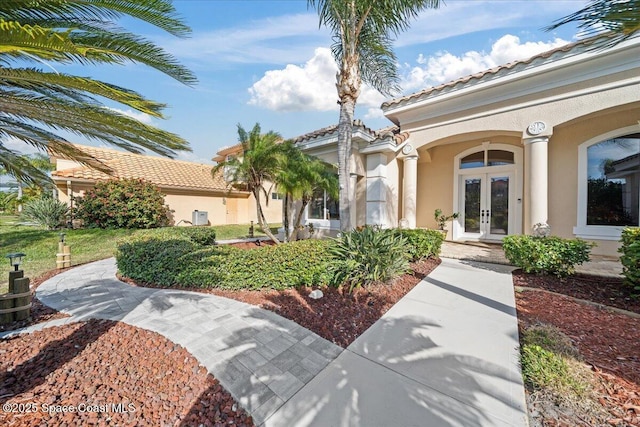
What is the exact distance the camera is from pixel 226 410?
2.37m

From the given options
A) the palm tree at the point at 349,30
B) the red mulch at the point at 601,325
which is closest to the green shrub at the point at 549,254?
the red mulch at the point at 601,325

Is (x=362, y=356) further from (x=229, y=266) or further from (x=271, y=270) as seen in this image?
(x=229, y=266)

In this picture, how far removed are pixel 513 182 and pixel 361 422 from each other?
1092 centimetres

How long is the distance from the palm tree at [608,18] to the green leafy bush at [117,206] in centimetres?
1570

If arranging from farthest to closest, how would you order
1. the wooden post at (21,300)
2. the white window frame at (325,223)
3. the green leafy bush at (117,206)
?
the green leafy bush at (117,206) < the white window frame at (325,223) < the wooden post at (21,300)

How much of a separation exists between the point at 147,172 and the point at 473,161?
18.7 meters

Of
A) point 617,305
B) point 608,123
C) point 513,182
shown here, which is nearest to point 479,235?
point 513,182

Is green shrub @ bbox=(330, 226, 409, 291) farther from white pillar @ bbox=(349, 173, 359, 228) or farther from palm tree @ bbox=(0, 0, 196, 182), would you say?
white pillar @ bbox=(349, 173, 359, 228)

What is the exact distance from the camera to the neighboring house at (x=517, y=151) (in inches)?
281

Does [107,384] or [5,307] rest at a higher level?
[5,307]

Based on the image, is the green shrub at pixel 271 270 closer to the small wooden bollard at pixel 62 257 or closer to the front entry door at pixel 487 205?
the small wooden bollard at pixel 62 257

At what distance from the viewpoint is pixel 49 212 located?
12.4 m

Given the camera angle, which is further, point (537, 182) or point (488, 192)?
point (488, 192)

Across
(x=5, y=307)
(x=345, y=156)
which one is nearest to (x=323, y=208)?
(x=345, y=156)
